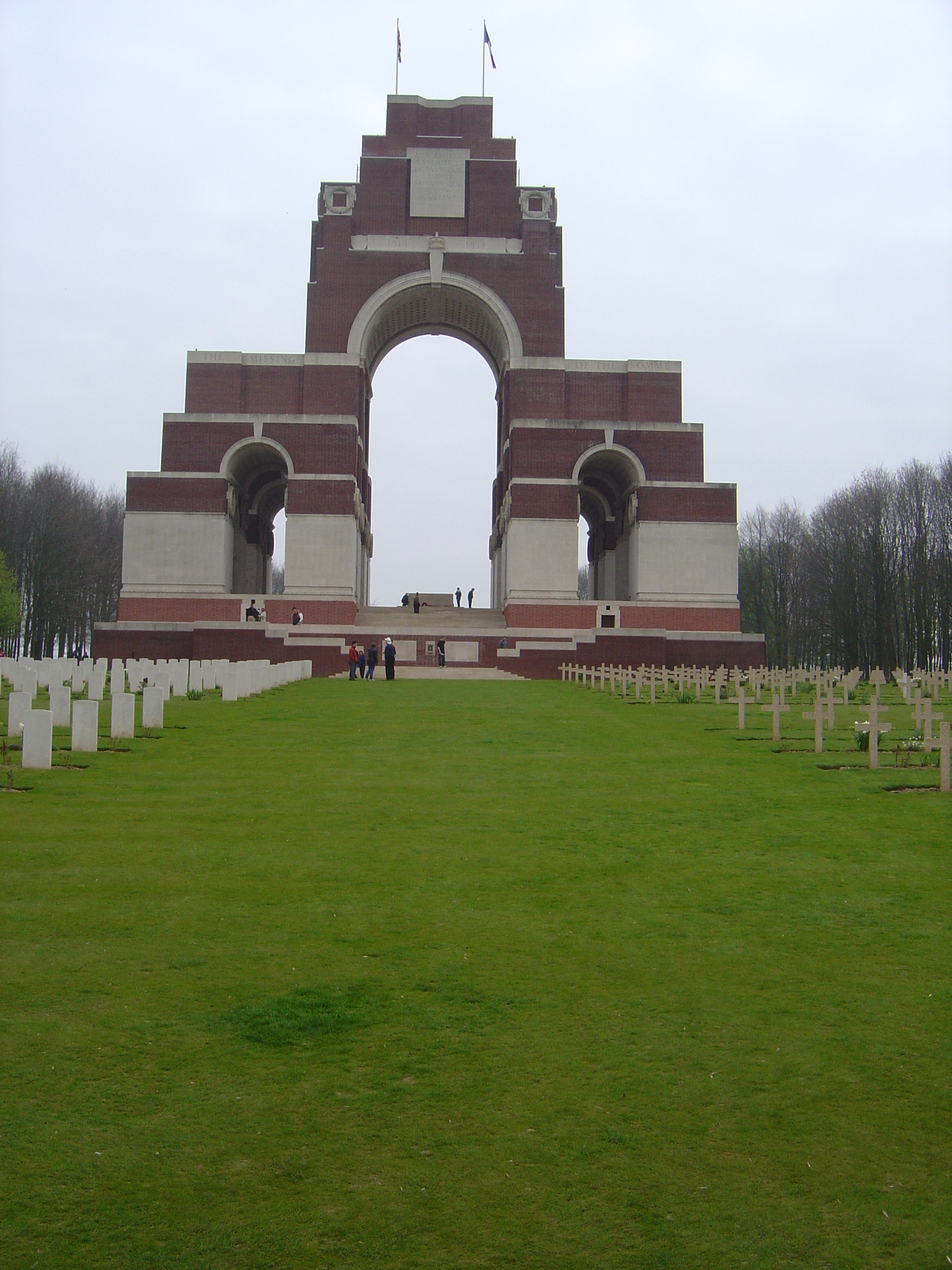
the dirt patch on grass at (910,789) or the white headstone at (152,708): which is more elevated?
the white headstone at (152,708)

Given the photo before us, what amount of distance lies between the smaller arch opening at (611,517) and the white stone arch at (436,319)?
4.90 metres

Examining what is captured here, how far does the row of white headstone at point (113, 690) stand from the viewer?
359 inches

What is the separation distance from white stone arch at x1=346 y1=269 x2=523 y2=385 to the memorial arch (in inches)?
3.8

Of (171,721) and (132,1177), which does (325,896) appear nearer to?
(132,1177)

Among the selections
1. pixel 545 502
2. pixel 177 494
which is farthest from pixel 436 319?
pixel 177 494

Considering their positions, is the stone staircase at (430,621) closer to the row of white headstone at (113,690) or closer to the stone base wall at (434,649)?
the stone base wall at (434,649)

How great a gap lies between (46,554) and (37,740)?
4150 centimetres

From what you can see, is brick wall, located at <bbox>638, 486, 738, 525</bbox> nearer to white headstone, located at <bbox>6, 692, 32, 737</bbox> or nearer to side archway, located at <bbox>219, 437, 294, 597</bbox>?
side archway, located at <bbox>219, 437, 294, 597</bbox>

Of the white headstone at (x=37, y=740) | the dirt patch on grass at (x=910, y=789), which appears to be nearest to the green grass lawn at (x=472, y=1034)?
the dirt patch on grass at (x=910, y=789)

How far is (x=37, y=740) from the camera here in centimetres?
903

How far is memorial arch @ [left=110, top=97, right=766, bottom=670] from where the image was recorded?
3722 centimetres

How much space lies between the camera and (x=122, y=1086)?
3443 millimetres

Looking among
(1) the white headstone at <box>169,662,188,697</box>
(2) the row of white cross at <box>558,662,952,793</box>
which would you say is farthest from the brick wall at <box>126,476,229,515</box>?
(1) the white headstone at <box>169,662,188,697</box>

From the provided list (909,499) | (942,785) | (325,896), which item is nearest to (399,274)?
(909,499)
